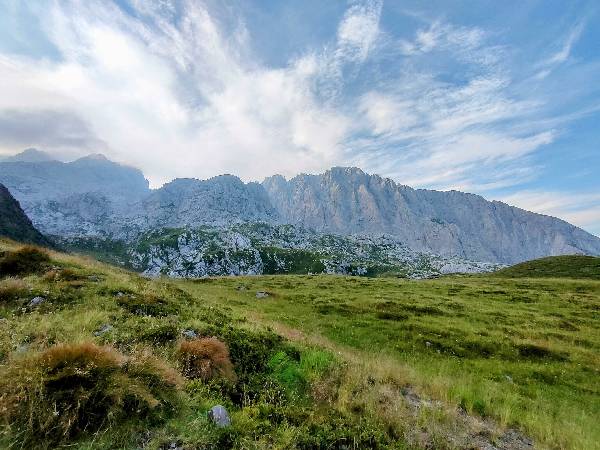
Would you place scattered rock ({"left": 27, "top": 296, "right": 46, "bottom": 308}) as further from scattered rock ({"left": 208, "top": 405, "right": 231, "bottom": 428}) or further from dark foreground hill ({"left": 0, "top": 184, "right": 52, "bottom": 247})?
dark foreground hill ({"left": 0, "top": 184, "right": 52, "bottom": 247})

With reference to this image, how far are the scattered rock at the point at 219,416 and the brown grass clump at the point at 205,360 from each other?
2029 mm

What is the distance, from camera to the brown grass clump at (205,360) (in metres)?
10.0

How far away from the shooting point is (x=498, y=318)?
38281 millimetres

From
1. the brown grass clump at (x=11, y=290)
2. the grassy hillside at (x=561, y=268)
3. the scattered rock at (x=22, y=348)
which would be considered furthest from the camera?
the grassy hillside at (x=561, y=268)

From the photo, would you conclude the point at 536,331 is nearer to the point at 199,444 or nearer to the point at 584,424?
the point at 584,424

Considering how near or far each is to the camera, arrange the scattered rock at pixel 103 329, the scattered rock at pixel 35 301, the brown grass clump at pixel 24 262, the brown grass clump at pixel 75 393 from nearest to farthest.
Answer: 1. the brown grass clump at pixel 75 393
2. the scattered rock at pixel 103 329
3. the scattered rock at pixel 35 301
4. the brown grass clump at pixel 24 262

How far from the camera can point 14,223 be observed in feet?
544

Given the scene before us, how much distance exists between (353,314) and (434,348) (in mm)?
11603

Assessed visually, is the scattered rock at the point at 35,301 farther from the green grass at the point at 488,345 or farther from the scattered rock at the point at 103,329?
the green grass at the point at 488,345

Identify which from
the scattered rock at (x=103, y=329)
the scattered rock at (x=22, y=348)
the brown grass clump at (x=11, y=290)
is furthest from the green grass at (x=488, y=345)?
the brown grass clump at (x=11, y=290)

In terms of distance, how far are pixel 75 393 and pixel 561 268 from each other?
146 meters

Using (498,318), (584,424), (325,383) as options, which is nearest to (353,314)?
(498,318)

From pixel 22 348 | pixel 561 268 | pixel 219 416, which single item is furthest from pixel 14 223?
pixel 561 268

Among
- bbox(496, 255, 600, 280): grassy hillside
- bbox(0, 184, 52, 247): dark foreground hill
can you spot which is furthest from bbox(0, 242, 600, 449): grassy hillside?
bbox(0, 184, 52, 247): dark foreground hill
